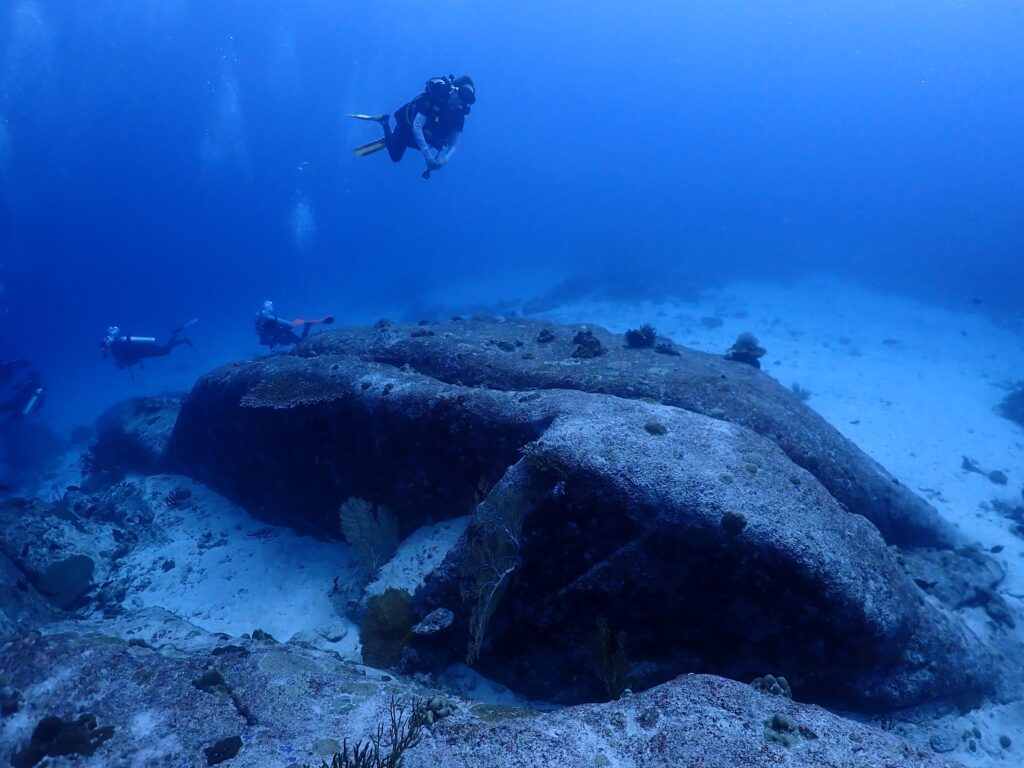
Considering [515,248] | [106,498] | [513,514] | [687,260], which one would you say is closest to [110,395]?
[106,498]

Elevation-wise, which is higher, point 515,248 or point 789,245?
point 515,248

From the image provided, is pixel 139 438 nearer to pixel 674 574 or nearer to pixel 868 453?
pixel 674 574

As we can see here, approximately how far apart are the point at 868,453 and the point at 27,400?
36.6 metres

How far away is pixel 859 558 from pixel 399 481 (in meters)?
6.47

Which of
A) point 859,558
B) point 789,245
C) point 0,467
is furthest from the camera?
point 789,245

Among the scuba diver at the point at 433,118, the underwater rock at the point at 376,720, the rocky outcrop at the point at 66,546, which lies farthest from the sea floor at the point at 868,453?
the scuba diver at the point at 433,118

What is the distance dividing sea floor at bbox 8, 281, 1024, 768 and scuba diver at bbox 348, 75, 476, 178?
1104cm

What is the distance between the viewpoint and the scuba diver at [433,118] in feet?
48.7

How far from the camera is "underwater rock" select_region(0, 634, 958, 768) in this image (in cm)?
352

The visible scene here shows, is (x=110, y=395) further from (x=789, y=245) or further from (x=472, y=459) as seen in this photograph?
(x=789, y=245)

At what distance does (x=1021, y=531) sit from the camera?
11320 mm

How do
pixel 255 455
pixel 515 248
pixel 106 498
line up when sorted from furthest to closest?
pixel 515 248
pixel 106 498
pixel 255 455

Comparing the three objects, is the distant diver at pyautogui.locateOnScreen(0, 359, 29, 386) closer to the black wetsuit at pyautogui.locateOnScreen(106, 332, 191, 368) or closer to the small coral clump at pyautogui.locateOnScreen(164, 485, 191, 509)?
the black wetsuit at pyautogui.locateOnScreen(106, 332, 191, 368)

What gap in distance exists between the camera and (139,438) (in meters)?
15.0
